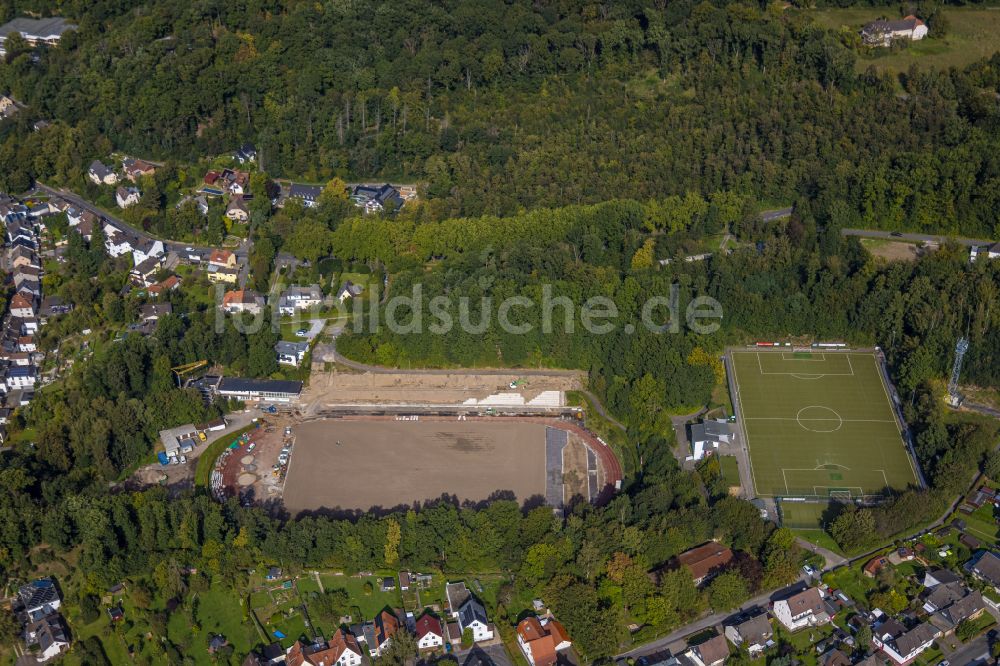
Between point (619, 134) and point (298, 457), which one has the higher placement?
point (619, 134)

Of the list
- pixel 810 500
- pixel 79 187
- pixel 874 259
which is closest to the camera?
pixel 810 500

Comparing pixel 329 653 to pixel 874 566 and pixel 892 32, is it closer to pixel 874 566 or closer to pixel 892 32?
pixel 874 566

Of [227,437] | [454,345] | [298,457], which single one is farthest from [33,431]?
[454,345]

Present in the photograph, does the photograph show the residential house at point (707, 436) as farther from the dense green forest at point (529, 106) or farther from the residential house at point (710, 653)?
the dense green forest at point (529, 106)

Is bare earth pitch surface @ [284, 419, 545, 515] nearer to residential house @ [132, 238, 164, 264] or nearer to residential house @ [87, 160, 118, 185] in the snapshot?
residential house @ [132, 238, 164, 264]

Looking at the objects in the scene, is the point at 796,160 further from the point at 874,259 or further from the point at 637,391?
the point at 637,391

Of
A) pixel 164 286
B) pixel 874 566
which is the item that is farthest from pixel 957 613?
pixel 164 286

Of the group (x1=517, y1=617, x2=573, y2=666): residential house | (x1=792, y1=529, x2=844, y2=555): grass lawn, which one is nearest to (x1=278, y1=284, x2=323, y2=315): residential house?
(x1=517, y1=617, x2=573, y2=666): residential house

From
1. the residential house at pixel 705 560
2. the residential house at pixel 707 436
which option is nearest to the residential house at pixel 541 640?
the residential house at pixel 705 560
